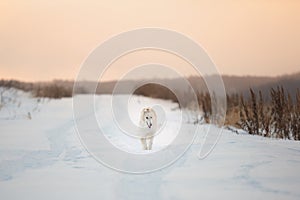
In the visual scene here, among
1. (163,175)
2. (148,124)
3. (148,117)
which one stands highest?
(148,117)

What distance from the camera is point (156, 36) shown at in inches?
329

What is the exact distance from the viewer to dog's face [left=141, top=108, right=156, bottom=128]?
7541mm

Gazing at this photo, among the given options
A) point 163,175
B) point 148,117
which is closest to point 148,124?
point 148,117

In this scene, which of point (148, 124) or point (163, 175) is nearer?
point (163, 175)

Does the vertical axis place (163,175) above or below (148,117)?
below

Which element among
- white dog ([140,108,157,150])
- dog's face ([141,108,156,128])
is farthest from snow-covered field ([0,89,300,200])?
Answer: dog's face ([141,108,156,128])

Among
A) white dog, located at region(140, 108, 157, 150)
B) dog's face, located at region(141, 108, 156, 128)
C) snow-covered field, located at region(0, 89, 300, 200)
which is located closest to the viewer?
snow-covered field, located at region(0, 89, 300, 200)

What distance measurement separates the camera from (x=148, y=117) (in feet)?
24.8

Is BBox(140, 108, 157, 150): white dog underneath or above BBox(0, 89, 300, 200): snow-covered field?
above

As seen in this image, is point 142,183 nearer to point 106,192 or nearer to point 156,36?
point 106,192

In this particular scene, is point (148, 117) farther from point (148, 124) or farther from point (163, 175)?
point (163, 175)

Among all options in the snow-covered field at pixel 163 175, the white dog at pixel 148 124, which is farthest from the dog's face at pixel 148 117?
the snow-covered field at pixel 163 175

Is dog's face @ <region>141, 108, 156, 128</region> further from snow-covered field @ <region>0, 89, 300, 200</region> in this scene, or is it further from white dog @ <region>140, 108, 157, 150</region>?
snow-covered field @ <region>0, 89, 300, 200</region>

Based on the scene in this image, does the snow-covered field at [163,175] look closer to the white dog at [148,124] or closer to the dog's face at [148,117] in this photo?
the white dog at [148,124]
